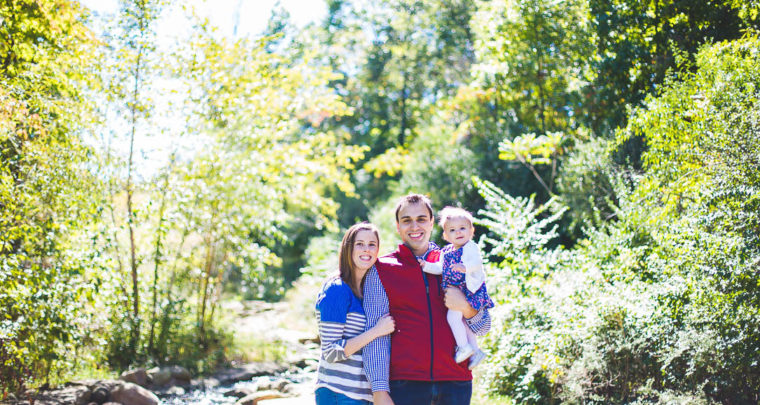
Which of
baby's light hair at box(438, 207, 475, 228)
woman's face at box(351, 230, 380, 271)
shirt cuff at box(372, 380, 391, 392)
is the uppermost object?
baby's light hair at box(438, 207, 475, 228)

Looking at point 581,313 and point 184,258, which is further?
point 184,258

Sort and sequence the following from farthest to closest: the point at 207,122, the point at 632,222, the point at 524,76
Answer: the point at 524,76, the point at 207,122, the point at 632,222

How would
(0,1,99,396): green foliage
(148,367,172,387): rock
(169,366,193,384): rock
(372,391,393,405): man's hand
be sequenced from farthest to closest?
(169,366,193,384): rock, (148,367,172,387): rock, (0,1,99,396): green foliage, (372,391,393,405): man's hand

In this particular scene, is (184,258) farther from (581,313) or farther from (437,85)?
(437,85)

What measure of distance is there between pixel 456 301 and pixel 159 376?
6.07 metres

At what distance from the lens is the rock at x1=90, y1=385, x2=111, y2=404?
625cm

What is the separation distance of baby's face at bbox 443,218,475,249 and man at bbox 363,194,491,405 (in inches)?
11.3

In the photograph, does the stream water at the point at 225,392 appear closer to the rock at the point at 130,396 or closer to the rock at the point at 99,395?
the rock at the point at 130,396

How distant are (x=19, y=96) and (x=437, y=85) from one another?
15611 mm

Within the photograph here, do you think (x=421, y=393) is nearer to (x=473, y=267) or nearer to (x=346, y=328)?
(x=346, y=328)

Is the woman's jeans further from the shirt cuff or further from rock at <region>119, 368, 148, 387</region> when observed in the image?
rock at <region>119, 368, 148, 387</region>

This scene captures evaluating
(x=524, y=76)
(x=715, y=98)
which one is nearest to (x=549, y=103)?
(x=524, y=76)

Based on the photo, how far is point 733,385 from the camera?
456 centimetres

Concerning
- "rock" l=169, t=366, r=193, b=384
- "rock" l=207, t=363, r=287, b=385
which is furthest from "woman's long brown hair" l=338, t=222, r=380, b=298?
"rock" l=207, t=363, r=287, b=385
